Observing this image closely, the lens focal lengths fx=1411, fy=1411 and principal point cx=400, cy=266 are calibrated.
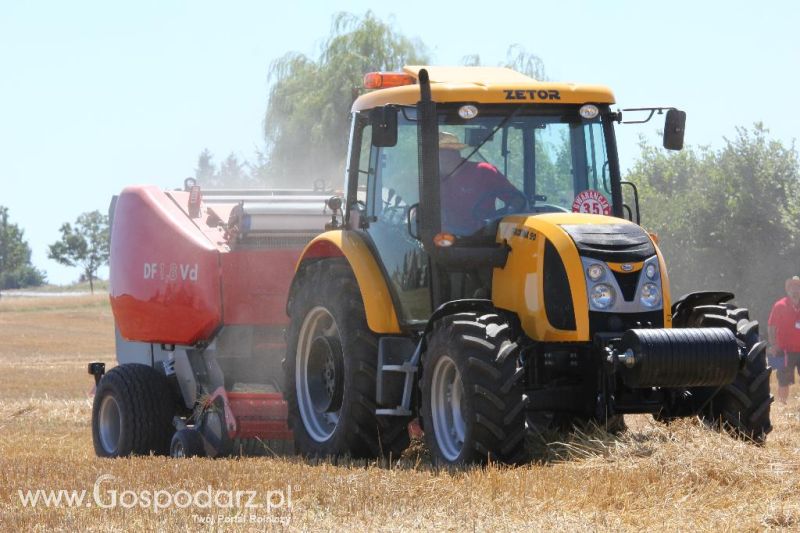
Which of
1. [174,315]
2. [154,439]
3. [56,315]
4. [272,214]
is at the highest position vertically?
[272,214]

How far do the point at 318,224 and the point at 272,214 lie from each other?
1.62ft

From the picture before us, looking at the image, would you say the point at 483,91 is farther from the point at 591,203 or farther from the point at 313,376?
the point at 313,376

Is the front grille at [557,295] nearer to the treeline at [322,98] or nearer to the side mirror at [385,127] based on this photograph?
the side mirror at [385,127]

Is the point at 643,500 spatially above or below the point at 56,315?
above

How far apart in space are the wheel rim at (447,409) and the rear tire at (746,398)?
1.68 metres

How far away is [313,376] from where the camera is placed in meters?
10.6

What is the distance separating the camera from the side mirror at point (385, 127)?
29.6 feet

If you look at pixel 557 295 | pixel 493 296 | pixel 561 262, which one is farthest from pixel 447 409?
pixel 561 262

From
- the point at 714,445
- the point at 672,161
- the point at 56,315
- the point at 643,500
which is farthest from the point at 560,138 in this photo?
the point at 56,315

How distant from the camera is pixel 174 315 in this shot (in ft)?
40.2

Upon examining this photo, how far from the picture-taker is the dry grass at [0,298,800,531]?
22.5ft

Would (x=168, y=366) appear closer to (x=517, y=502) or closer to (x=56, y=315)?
(x=517, y=502)

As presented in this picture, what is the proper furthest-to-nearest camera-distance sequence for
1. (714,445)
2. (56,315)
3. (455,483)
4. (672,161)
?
(56,315)
(672,161)
(714,445)
(455,483)

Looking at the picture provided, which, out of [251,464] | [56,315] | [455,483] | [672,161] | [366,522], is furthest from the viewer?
[56,315]
